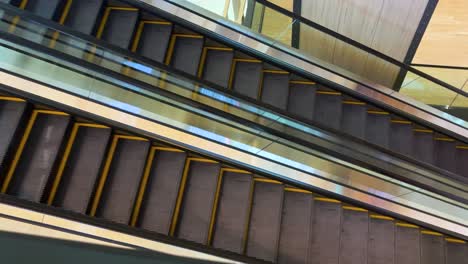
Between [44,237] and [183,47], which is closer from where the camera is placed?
[44,237]

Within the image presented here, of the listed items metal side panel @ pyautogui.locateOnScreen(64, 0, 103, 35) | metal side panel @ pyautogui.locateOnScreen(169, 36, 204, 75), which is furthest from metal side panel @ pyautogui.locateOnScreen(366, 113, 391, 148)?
→ metal side panel @ pyautogui.locateOnScreen(64, 0, 103, 35)

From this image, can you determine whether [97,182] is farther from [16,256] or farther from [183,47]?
[183,47]

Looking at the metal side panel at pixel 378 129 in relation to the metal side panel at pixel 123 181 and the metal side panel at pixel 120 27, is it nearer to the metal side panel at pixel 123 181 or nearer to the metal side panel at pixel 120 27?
the metal side panel at pixel 123 181

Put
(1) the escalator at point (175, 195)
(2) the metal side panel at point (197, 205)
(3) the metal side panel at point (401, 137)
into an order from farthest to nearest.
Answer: (3) the metal side panel at point (401, 137) < (2) the metal side panel at point (197, 205) < (1) the escalator at point (175, 195)

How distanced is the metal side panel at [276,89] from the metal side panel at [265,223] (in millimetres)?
991

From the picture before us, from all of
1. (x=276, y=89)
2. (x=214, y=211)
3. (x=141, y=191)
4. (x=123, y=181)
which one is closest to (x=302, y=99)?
(x=276, y=89)

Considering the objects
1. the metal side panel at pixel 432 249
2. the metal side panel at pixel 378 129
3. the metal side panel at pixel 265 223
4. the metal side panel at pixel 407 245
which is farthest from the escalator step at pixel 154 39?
the metal side panel at pixel 432 249

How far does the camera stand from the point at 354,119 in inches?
204

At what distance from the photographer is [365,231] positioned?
4672 mm

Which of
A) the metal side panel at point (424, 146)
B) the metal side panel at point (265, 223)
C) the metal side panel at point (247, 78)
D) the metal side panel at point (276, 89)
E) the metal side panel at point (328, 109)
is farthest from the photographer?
the metal side panel at point (424, 146)

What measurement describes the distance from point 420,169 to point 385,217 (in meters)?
1.34

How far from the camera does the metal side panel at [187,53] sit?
436cm

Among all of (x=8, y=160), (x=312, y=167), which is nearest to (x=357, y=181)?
(x=312, y=167)

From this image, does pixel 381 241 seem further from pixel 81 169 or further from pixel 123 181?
pixel 81 169
